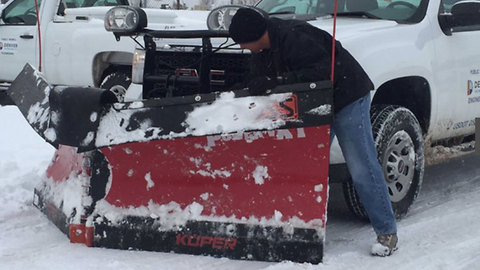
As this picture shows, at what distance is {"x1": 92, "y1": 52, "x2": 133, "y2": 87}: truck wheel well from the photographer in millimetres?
8266

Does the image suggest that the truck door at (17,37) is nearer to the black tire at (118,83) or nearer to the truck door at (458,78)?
the black tire at (118,83)

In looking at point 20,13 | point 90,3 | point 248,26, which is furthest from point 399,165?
point 20,13

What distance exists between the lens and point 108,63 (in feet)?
28.0

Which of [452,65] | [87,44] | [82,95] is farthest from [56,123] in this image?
[87,44]

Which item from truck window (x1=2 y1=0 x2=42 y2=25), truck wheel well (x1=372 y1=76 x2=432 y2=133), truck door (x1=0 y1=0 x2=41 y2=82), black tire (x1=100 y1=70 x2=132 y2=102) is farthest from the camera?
truck window (x1=2 y1=0 x2=42 y2=25)

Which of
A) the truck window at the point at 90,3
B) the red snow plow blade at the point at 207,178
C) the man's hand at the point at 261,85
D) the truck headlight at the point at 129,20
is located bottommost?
the red snow plow blade at the point at 207,178

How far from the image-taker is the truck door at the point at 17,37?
9.38m

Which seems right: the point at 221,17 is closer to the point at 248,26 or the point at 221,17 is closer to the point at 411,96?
the point at 248,26

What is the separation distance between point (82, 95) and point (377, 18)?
7.84 ft

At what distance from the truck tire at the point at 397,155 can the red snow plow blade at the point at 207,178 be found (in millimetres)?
812

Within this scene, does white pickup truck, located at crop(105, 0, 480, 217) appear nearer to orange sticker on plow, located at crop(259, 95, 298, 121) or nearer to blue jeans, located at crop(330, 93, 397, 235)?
blue jeans, located at crop(330, 93, 397, 235)

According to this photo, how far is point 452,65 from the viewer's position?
5.42m

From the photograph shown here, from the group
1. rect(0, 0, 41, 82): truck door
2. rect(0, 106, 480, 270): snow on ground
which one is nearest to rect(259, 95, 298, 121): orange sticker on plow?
rect(0, 106, 480, 270): snow on ground

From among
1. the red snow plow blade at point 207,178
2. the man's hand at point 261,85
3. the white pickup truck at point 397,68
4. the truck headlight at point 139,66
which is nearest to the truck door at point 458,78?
the white pickup truck at point 397,68
